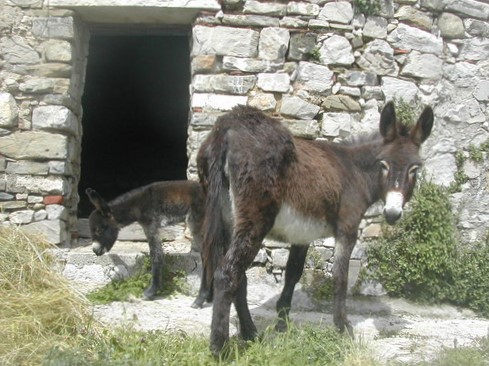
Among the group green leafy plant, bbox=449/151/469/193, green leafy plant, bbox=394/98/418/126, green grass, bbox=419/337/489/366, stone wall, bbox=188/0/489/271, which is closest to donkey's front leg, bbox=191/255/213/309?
stone wall, bbox=188/0/489/271

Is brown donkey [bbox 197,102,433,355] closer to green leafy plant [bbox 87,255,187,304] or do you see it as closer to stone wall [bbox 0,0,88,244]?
green leafy plant [bbox 87,255,187,304]

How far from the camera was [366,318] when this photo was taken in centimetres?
539

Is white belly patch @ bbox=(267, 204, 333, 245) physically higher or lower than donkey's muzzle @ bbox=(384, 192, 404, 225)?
lower

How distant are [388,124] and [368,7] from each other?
1773mm

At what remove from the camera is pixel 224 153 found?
4.12m

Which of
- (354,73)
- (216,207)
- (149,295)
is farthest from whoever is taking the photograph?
(354,73)

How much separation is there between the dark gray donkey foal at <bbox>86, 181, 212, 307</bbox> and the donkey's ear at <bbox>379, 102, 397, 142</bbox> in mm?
1787

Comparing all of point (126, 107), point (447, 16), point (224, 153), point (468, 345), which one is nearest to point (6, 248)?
point (224, 153)

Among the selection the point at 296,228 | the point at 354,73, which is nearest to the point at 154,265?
the point at 296,228

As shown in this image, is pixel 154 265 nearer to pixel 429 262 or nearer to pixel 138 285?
pixel 138 285

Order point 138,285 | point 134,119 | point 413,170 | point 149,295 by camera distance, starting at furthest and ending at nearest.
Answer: point 134,119
point 138,285
point 149,295
point 413,170

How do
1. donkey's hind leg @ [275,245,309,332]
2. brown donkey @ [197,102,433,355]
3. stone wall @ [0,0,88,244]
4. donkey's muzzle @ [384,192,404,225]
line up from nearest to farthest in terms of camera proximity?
brown donkey @ [197,102,433,355], donkey's muzzle @ [384,192,404,225], donkey's hind leg @ [275,245,309,332], stone wall @ [0,0,88,244]

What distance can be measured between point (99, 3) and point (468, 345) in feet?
14.6

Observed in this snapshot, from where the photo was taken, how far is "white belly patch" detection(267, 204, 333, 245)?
431cm
